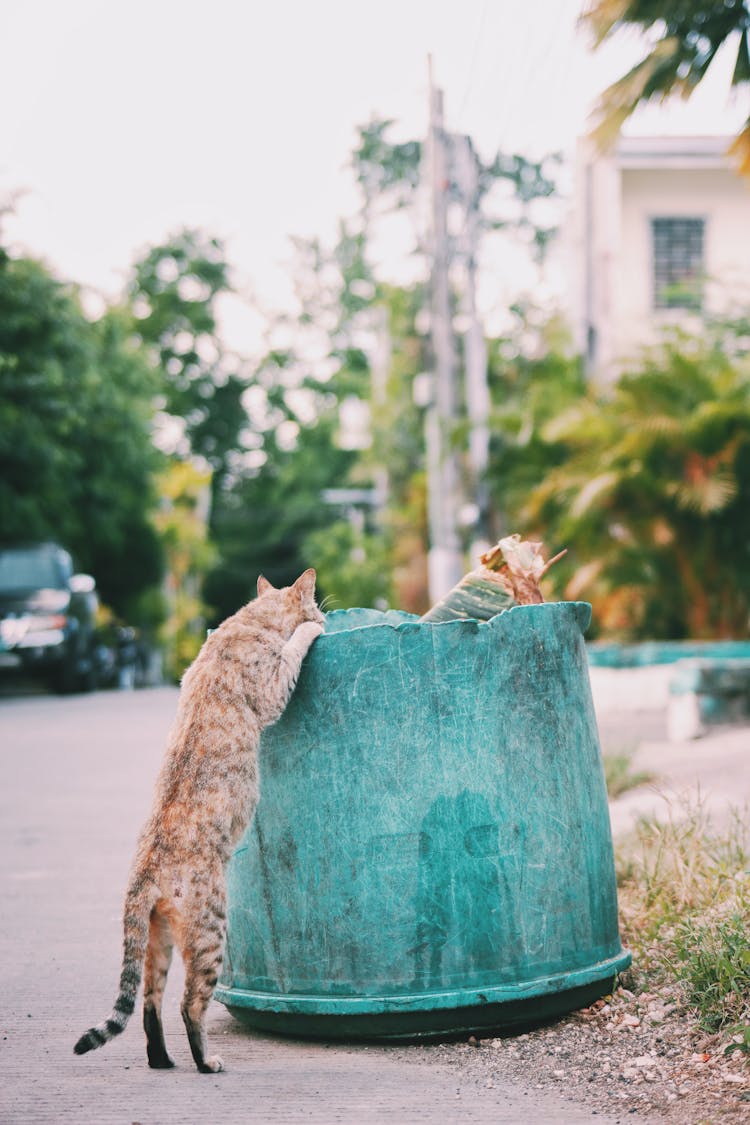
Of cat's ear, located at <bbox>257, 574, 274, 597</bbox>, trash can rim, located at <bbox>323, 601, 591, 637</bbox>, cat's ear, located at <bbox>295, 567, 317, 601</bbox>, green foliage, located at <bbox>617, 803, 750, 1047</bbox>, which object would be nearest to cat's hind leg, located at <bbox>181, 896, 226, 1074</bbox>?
trash can rim, located at <bbox>323, 601, 591, 637</bbox>

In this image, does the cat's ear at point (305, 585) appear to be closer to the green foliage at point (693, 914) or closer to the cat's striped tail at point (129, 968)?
the cat's striped tail at point (129, 968)

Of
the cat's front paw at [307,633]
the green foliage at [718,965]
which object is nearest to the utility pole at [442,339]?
the green foliage at [718,965]

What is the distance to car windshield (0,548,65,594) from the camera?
69.4ft

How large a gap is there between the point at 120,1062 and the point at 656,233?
22.0 meters

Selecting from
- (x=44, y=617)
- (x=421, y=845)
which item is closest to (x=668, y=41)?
(x=421, y=845)

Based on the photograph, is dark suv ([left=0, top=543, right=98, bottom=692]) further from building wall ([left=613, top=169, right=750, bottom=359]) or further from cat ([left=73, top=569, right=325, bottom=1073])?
cat ([left=73, top=569, right=325, bottom=1073])

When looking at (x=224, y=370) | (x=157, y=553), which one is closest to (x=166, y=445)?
(x=224, y=370)

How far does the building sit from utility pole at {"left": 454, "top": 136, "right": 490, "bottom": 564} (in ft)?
5.47

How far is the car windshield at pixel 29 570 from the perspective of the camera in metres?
21.1

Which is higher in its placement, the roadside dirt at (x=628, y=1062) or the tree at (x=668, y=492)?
the tree at (x=668, y=492)

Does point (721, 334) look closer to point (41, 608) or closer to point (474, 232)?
point (474, 232)

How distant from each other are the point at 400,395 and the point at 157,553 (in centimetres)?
858

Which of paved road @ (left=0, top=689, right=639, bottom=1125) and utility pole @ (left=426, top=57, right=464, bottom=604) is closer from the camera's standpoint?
paved road @ (left=0, top=689, right=639, bottom=1125)

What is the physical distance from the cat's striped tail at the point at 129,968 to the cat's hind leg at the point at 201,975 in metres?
0.12
